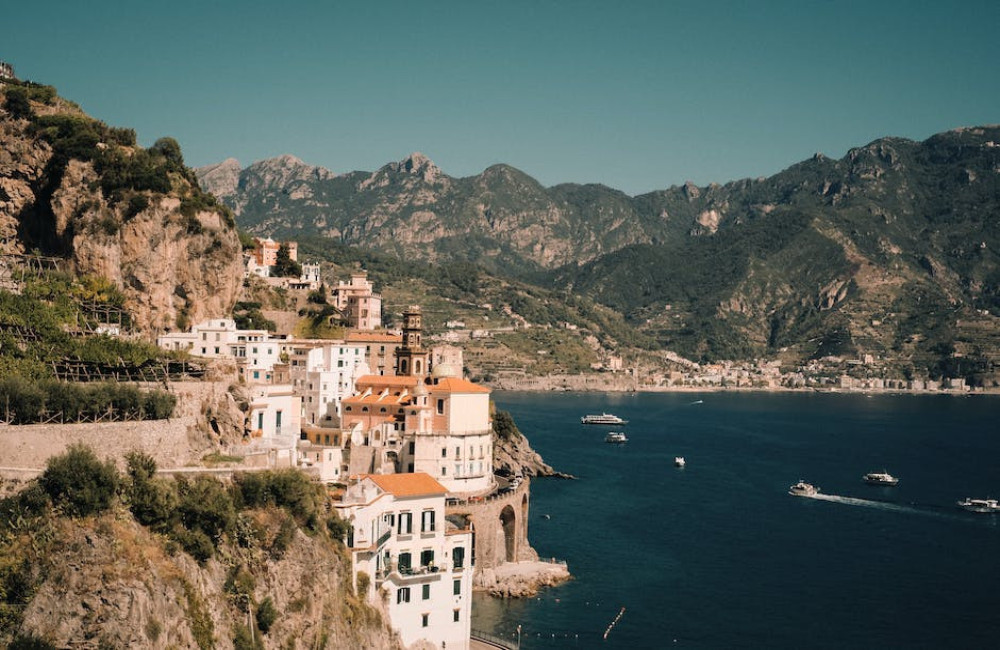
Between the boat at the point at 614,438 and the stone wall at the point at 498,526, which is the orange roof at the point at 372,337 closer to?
the stone wall at the point at 498,526

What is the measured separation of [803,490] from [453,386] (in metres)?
48.8

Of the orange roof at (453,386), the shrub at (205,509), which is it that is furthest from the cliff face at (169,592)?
the orange roof at (453,386)

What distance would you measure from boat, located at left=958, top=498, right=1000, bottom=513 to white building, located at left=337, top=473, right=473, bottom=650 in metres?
61.1

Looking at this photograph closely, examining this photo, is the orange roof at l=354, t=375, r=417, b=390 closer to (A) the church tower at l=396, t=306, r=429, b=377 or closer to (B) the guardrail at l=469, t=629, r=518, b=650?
(A) the church tower at l=396, t=306, r=429, b=377

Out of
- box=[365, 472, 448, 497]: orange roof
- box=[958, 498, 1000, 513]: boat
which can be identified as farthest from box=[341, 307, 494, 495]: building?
box=[958, 498, 1000, 513]: boat

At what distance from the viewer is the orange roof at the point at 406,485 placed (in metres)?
47.6

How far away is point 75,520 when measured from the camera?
34.2 m

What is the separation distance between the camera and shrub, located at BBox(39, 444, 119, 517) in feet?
113

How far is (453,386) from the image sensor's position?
63.8 meters

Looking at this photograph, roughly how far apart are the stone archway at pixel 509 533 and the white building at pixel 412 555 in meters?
13.7

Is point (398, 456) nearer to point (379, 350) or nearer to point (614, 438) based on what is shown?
point (379, 350)

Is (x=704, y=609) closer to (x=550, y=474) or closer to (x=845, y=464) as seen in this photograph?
(x=550, y=474)

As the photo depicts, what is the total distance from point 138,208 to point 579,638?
33893mm

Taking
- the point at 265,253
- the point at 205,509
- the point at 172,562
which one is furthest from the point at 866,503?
the point at 172,562
